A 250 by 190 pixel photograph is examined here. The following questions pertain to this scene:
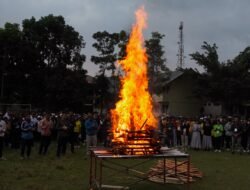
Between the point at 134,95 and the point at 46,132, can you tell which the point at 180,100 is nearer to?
the point at 46,132

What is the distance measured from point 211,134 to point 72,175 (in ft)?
38.7

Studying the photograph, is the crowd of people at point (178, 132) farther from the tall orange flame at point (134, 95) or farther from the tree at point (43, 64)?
the tree at point (43, 64)

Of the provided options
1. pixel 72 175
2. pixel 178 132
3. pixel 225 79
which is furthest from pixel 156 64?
pixel 72 175

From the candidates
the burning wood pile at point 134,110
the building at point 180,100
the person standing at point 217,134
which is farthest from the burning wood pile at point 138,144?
the building at point 180,100

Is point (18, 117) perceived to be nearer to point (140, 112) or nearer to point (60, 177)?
point (60, 177)

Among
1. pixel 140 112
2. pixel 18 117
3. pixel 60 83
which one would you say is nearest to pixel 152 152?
pixel 140 112

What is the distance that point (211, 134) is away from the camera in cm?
2184

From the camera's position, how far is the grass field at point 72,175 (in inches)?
404

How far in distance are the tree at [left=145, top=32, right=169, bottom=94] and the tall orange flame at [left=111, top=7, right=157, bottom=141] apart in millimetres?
22536

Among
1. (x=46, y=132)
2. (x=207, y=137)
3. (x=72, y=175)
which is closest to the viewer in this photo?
(x=72, y=175)

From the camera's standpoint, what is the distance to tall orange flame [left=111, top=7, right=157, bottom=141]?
9.86 metres

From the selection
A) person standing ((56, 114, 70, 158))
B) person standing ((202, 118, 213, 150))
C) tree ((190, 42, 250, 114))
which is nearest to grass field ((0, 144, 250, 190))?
person standing ((56, 114, 70, 158))

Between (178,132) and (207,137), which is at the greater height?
(178,132)

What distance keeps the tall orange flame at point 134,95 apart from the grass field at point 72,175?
5.38ft
